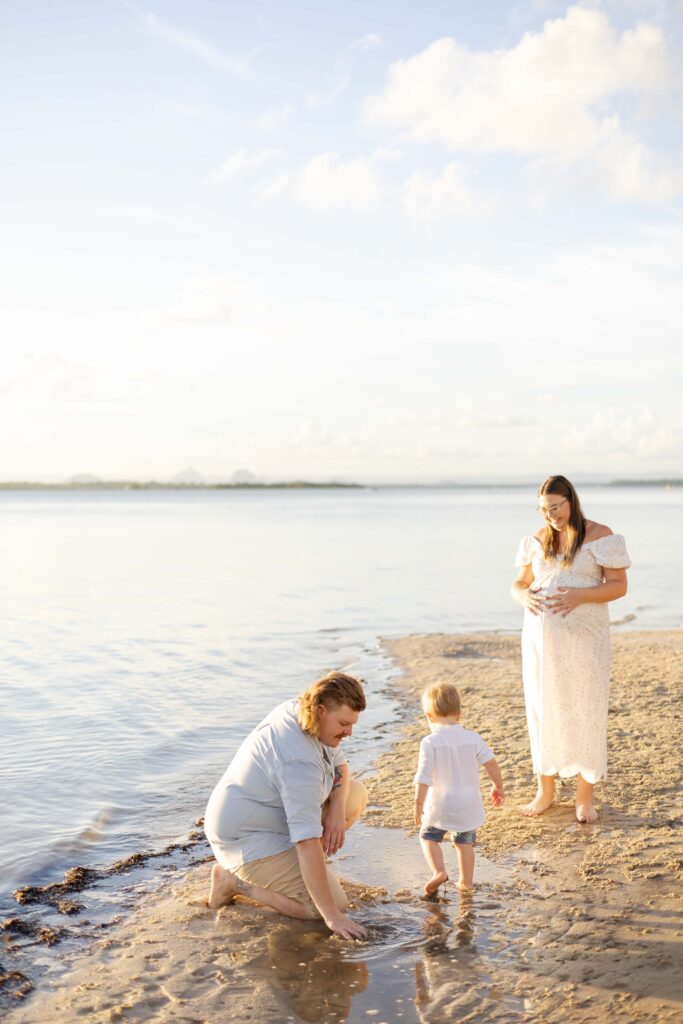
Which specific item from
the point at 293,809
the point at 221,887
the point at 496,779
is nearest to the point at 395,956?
the point at 293,809

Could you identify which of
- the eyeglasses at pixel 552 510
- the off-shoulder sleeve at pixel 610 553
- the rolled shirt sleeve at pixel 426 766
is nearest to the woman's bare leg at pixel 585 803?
the off-shoulder sleeve at pixel 610 553

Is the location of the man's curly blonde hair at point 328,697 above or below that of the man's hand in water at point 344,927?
above

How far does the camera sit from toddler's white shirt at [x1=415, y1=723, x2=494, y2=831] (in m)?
5.02

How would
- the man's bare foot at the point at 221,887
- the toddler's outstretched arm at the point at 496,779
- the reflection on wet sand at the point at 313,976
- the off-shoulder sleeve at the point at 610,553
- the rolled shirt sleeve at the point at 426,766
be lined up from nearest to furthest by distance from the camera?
the reflection on wet sand at the point at 313,976, the man's bare foot at the point at 221,887, the rolled shirt sleeve at the point at 426,766, the toddler's outstretched arm at the point at 496,779, the off-shoulder sleeve at the point at 610,553

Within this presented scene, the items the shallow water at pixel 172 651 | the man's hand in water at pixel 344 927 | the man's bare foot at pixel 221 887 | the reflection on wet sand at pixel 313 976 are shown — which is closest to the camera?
the reflection on wet sand at pixel 313 976

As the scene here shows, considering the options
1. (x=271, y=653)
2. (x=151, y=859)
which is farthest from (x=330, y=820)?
(x=271, y=653)

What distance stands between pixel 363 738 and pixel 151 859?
10.5 ft

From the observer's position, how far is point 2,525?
58.1m

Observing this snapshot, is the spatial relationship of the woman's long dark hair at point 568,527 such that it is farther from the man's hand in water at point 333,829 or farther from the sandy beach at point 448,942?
the man's hand in water at point 333,829

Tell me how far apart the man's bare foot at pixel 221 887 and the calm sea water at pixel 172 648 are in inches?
52.0

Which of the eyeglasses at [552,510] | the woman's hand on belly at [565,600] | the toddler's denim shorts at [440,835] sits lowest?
the toddler's denim shorts at [440,835]

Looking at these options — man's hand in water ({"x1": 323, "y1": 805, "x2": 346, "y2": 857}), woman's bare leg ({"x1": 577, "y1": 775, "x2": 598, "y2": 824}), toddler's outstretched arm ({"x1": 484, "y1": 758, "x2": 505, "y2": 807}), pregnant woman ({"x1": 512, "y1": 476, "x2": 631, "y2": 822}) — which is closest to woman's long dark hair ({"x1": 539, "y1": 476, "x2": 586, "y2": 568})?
pregnant woman ({"x1": 512, "y1": 476, "x2": 631, "y2": 822})

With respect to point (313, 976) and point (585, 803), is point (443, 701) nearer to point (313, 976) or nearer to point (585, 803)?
point (313, 976)

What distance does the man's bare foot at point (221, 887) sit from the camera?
4934 mm
